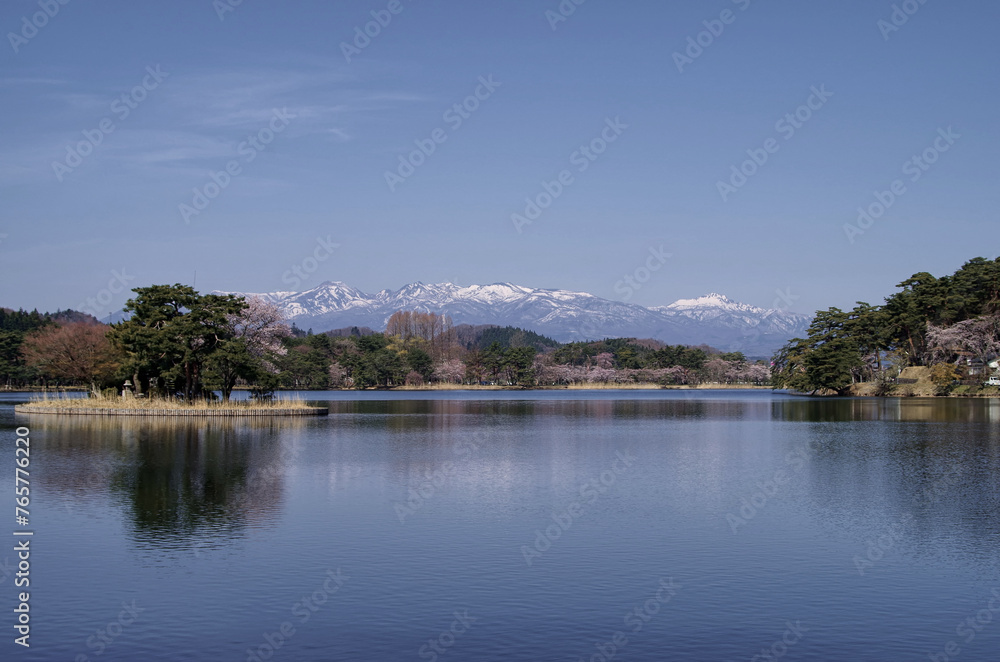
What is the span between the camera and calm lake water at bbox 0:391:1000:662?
11.8 metres

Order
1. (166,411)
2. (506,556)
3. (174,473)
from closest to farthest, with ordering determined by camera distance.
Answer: (506,556) → (174,473) → (166,411)

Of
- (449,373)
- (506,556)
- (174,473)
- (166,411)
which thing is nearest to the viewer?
(506,556)

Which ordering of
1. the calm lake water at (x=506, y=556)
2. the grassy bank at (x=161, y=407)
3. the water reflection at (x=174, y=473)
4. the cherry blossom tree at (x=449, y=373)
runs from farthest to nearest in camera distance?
1. the cherry blossom tree at (x=449, y=373)
2. the grassy bank at (x=161, y=407)
3. the water reflection at (x=174, y=473)
4. the calm lake water at (x=506, y=556)

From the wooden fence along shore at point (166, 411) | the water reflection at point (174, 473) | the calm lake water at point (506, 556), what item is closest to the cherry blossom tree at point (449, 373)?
the wooden fence along shore at point (166, 411)

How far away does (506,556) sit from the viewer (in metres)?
16.2

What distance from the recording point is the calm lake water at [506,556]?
38.7 ft

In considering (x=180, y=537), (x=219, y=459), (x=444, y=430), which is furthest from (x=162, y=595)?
(x=444, y=430)

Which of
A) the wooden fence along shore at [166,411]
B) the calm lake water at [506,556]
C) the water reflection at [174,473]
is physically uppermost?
the wooden fence along shore at [166,411]

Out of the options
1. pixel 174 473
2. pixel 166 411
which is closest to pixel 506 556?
pixel 174 473

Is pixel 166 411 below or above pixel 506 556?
above

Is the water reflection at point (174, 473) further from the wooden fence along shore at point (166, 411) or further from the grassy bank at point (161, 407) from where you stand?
the grassy bank at point (161, 407)

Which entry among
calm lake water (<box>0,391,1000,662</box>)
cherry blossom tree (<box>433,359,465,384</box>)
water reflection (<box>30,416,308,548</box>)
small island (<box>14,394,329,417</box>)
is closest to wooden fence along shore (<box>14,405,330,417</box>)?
small island (<box>14,394,329,417</box>)

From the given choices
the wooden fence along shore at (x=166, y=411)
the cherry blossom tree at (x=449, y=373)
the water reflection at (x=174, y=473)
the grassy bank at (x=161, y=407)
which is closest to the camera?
the water reflection at (x=174, y=473)

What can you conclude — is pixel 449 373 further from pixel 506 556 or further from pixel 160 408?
pixel 506 556
